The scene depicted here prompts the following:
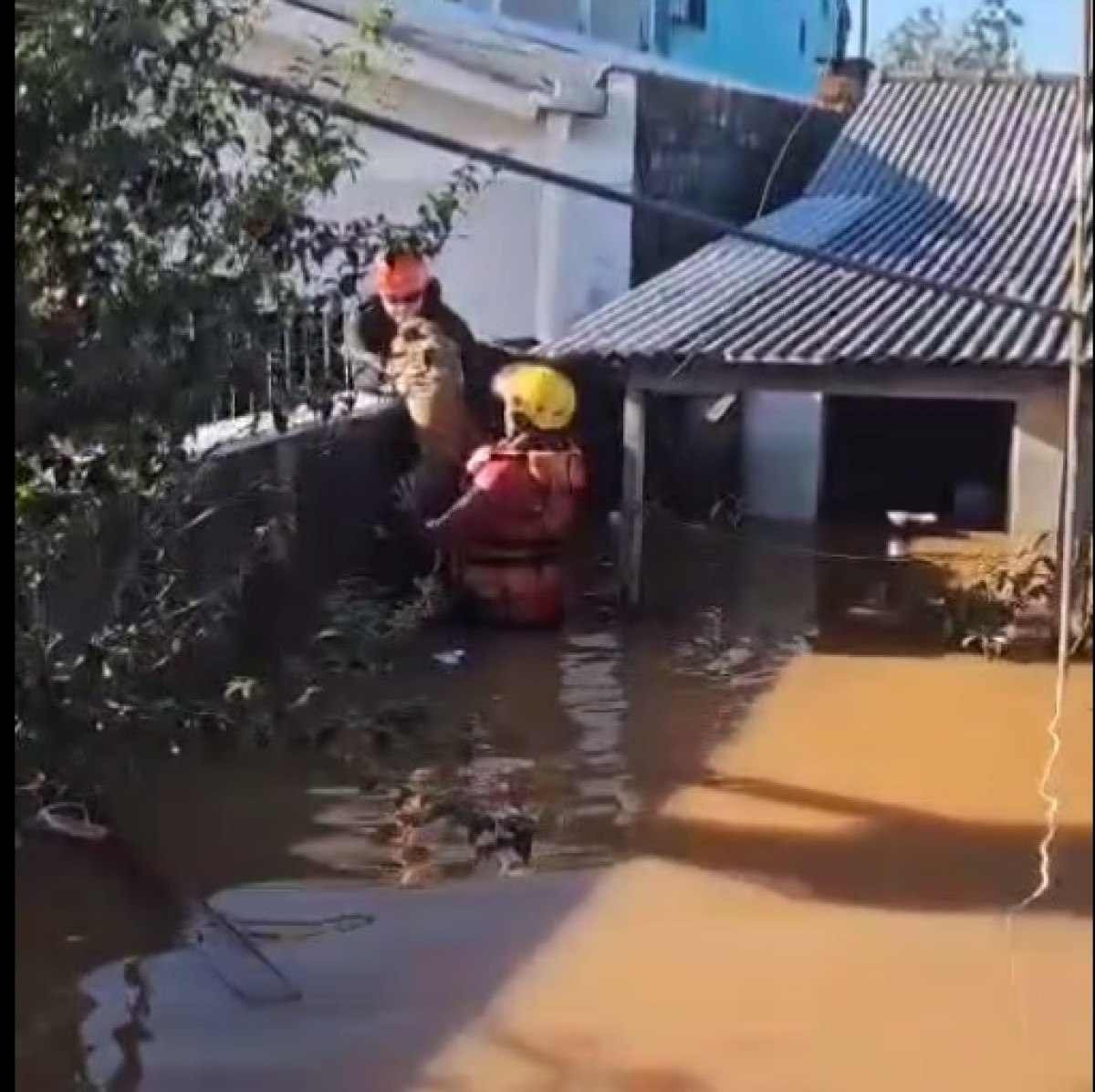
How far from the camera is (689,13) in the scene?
574cm

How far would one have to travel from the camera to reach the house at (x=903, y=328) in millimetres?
2350

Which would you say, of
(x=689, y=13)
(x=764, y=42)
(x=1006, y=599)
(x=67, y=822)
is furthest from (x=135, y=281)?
(x=689, y=13)

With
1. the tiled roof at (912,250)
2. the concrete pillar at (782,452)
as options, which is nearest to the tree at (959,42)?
the tiled roof at (912,250)

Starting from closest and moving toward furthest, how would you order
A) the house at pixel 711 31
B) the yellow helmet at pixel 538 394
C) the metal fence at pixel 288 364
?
the metal fence at pixel 288 364 → the house at pixel 711 31 → the yellow helmet at pixel 538 394

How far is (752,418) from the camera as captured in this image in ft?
15.8

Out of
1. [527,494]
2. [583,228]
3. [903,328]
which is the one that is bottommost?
[527,494]

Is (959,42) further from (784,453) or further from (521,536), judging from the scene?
(521,536)

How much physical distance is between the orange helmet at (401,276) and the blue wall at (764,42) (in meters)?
0.86

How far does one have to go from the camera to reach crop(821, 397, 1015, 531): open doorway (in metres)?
3.14

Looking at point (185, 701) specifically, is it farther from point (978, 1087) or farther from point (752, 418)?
point (752, 418)

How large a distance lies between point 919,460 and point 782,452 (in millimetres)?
486

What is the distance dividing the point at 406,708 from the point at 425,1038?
0.77 m

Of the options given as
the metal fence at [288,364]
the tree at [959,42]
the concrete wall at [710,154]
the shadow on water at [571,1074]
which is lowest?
the shadow on water at [571,1074]

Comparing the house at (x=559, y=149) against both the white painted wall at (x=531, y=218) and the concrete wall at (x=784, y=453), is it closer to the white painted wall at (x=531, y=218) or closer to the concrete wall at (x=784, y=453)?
the white painted wall at (x=531, y=218)
